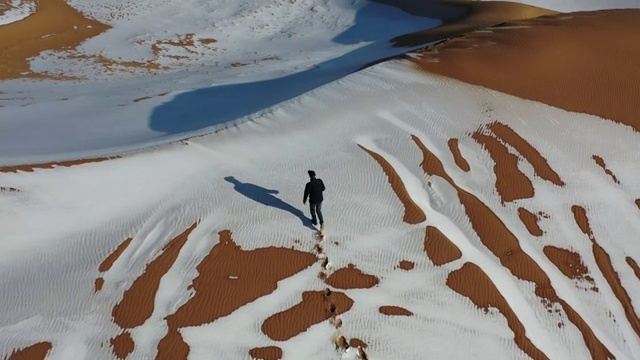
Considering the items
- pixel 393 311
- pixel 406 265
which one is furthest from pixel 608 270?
pixel 393 311

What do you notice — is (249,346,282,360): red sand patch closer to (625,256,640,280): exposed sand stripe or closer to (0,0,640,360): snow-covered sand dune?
(0,0,640,360): snow-covered sand dune

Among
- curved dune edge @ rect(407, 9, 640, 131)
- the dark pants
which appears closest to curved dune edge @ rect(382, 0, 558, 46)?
curved dune edge @ rect(407, 9, 640, 131)

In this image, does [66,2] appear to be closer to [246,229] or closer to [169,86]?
[169,86]

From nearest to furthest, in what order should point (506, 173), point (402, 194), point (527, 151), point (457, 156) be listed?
point (402, 194)
point (506, 173)
point (457, 156)
point (527, 151)

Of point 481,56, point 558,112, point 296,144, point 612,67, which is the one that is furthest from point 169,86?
point 612,67

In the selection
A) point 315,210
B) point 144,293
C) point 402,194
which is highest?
point 315,210

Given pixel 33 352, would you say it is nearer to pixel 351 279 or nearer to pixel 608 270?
pixel 351 279

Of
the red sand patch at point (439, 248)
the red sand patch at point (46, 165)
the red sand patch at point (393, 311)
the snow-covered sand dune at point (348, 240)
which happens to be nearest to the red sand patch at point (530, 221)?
the snow-covered sand dune at point (348, 240)
